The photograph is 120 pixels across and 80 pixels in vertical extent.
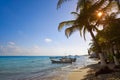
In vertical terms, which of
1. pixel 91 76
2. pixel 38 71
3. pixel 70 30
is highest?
pixel 70 30

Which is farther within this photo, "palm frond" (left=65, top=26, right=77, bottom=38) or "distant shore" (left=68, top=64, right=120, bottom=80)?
"palm frond" (left=65, top=26, right=77, bottom=38)

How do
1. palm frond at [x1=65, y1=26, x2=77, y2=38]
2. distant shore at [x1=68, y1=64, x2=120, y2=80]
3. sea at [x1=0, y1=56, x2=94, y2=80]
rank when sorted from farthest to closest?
sea at [x1=0, y1=56, x2=94, y2=80] → palm frond at [x1=65, y1=26, x2=77, y2=38] → distant shore at [x1=68, y1=64, x2=120, y2=80]

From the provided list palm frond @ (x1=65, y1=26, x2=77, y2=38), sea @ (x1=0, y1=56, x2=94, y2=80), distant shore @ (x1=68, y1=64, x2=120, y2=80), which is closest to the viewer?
distant shore @ (x1=68, y1=64, x2=120, y2=80)

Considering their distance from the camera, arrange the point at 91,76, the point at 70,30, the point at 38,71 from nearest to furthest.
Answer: the point at 91,76, the point at 70,30, the point at 38,71

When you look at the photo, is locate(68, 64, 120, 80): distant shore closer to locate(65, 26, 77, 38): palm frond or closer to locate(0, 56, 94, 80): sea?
locate(0, 56, 94, 80): sea

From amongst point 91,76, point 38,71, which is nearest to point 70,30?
point 91,76

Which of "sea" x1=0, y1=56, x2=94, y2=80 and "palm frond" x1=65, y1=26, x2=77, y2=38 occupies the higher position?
"palm frond" x1=65, y1=26, x2=77, y2=38

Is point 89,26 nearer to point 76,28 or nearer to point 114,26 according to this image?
point 76,28

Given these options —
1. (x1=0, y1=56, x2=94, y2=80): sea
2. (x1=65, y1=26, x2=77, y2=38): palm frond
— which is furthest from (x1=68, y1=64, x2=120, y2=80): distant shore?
(x1=65, y1=26, x2=77, y2=38): palm frond

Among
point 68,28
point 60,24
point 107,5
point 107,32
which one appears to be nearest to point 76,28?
point 68,28

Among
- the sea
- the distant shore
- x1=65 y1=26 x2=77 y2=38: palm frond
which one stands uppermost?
x1=65 y1=26 x2=77 y2=38: palm frond

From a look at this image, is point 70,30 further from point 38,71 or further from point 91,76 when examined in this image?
point 38,71

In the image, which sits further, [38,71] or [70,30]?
[38,71]

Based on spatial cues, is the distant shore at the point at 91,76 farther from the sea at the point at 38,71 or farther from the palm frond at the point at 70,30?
the palm frond at the point at 70,30
